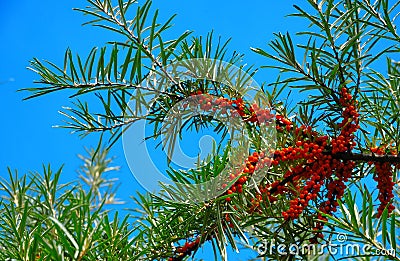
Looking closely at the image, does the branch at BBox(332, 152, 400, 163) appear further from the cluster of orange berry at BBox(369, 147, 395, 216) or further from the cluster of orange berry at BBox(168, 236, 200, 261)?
the cluster of orange berry at BBox(168, 236, 200, 261)

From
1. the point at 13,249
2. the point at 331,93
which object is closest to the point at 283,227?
the point at 331,93

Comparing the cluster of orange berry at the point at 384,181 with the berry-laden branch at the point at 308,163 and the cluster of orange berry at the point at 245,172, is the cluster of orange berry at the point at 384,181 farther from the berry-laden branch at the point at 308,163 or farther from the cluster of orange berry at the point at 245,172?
the cluster of orange berry at the point at 245,172

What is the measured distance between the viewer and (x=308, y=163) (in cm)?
63

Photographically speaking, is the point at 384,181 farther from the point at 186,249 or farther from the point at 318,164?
the point at 186,249

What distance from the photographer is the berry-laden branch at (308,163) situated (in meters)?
0.61

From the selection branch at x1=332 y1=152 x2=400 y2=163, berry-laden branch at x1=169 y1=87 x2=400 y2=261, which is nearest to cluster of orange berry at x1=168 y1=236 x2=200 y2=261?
berry-laden branch at x1=169 y1=87 x2=400 y2=261

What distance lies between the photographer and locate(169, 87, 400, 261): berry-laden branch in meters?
0.61

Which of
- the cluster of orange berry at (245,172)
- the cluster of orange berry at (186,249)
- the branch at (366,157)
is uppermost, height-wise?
the branch at (366,157)

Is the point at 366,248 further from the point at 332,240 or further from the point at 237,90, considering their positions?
the point at 237,90

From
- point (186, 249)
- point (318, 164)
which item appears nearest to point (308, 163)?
point (318, 164)

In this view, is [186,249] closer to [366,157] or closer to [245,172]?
[245,172]

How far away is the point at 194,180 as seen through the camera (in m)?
0.60

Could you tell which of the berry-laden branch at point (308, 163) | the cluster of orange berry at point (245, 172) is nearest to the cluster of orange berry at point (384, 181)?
the berry-laden branch at point (308, 163)

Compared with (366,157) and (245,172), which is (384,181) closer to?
(366,157)
